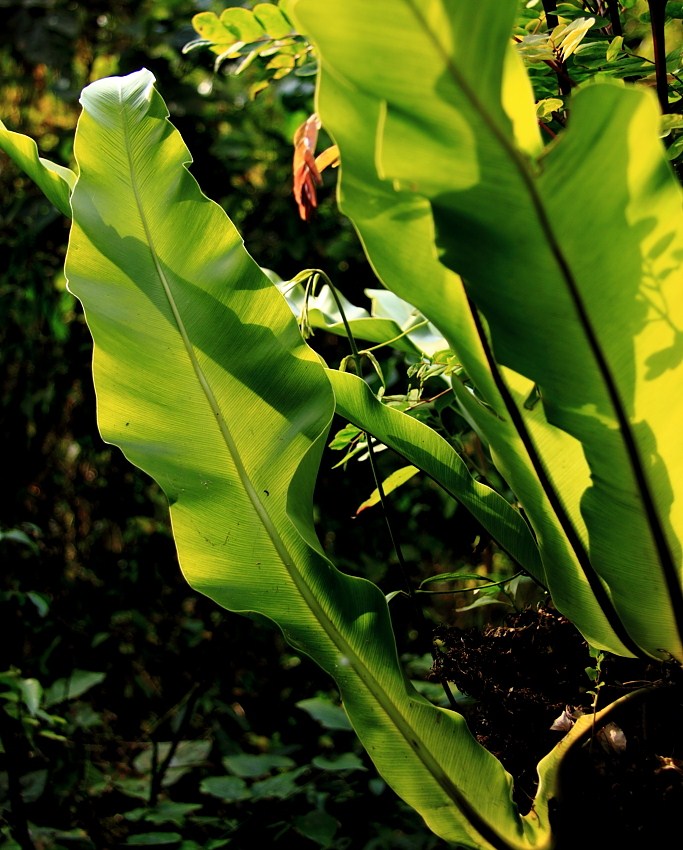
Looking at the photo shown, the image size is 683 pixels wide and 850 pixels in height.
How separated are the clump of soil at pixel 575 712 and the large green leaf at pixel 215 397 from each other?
3.5 inches

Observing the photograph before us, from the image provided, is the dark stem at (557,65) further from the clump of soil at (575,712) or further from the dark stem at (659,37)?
the clump of soil at (575,712)

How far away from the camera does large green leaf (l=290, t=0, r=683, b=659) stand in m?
0.42

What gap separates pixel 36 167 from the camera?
665mm

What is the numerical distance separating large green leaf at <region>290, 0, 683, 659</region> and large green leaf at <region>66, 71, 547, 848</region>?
0.53 feet

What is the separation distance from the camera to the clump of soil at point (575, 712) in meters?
0.56

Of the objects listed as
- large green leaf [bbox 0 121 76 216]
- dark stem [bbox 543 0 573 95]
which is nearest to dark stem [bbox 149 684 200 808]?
large green leaf [bbox 0 121 76 216]

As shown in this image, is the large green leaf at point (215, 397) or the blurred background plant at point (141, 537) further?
the blurred background plant at point (141, 537)

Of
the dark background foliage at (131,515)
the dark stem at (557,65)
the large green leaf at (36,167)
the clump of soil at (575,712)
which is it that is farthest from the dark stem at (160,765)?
the dark stem at (557,65)

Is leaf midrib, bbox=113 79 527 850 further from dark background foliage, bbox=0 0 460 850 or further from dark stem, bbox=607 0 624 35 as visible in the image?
dark background foliage, bbox=0 0 460 850

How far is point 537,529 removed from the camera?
623 mm

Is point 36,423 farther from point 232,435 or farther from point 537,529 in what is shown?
point 537,529

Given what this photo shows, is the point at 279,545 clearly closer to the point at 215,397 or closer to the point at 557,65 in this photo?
the point at 215,397

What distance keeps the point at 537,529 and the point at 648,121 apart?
319 millimetres

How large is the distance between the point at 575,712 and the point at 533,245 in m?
0.38
